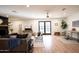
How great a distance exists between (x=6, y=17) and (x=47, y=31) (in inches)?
51.7

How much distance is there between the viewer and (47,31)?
3.49m

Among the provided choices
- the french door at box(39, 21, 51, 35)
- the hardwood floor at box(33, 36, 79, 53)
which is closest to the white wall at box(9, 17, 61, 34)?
the french door at box(39, 21, 51, 35)

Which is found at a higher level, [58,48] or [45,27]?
[45,27]

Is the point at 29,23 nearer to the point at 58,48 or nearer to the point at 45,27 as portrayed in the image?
the point at 45,27

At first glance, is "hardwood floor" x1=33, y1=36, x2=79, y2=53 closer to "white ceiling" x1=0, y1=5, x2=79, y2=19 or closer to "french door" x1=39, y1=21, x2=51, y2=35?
"french door" x1=39, y1=21, x2=51, y2=35

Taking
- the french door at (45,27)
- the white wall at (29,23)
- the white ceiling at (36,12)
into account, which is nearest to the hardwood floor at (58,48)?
the white wall at (29,23)

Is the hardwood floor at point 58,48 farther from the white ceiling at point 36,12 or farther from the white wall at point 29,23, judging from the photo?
the white ceiling at point 36,12

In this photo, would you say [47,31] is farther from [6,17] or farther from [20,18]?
[6,17]

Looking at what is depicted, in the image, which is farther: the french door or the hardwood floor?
the french door

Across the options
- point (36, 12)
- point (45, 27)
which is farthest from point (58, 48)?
point (36, 12)
